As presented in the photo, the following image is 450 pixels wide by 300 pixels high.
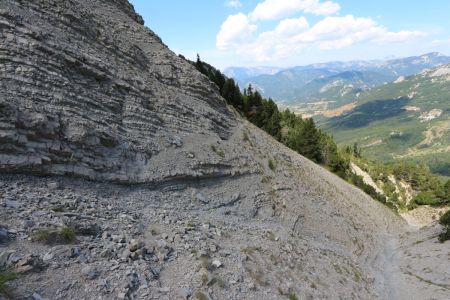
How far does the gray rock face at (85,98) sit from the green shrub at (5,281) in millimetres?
7257

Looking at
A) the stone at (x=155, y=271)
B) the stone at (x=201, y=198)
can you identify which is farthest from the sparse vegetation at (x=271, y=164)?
the stone at (x=155, y=271)

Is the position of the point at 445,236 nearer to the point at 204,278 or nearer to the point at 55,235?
the point at 204,278

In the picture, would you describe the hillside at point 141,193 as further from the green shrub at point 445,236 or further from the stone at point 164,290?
the green shrub at point 445,236

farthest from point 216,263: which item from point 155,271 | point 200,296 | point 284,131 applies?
point 284,131

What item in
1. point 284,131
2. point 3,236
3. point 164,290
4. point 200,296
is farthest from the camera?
point 284,131

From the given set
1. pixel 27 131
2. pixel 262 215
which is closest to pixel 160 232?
pixel 27 131

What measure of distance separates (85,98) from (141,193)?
7.45 m

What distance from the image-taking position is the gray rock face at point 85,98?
666 inches

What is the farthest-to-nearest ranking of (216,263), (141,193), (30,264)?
(141,193)
(216,263)
(30,264)

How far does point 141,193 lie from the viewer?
66.9 ft

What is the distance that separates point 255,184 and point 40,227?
20.0 m

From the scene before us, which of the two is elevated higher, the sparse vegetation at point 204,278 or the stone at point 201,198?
the stone at point 201,198

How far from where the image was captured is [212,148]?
28.6m

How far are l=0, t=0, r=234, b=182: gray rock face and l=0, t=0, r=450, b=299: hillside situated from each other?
0.09 metres
